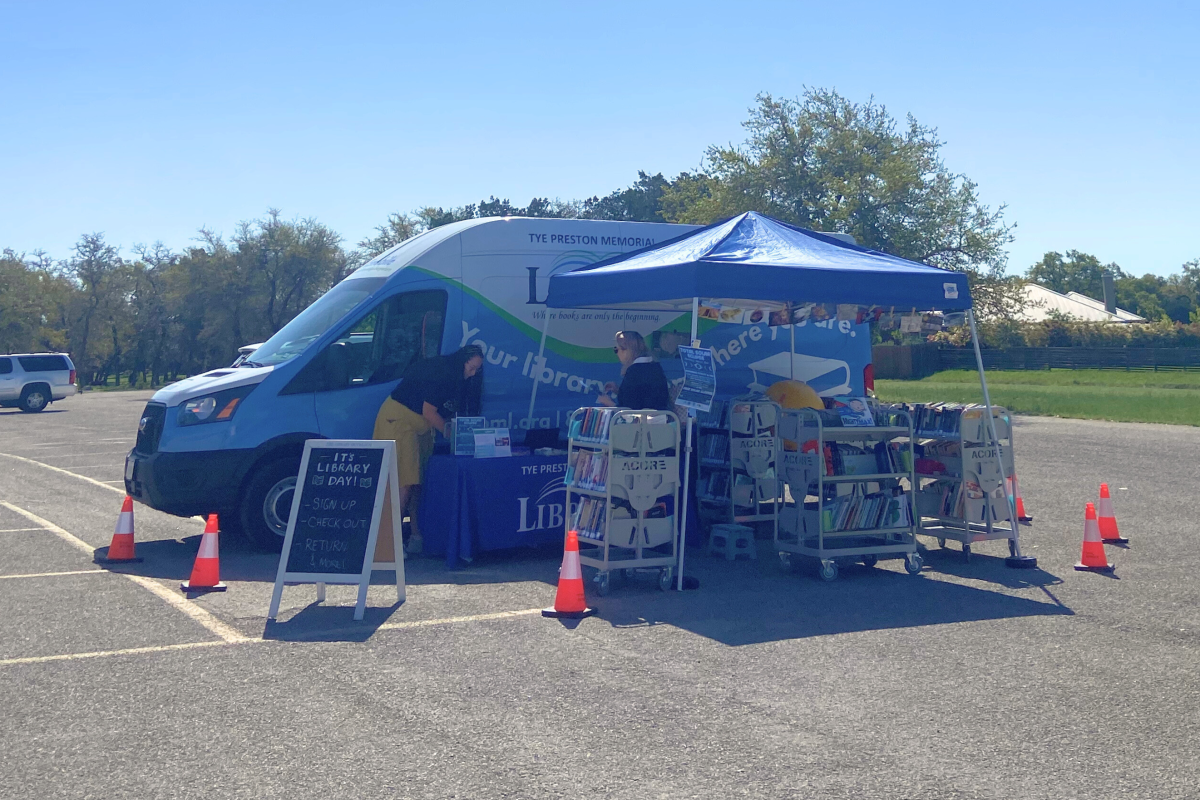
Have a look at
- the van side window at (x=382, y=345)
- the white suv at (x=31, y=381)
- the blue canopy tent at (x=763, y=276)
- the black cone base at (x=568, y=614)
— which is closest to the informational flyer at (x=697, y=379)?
the blue canopy tent at (x=763, y=276)

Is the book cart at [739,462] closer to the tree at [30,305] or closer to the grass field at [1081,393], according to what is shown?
the grass field at [1081,393]

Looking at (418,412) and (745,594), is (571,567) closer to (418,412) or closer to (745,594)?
(745,594)

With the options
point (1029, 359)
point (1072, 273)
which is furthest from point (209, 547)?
point (1072, 273)

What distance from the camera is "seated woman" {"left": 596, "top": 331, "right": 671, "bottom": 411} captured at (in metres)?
9.07

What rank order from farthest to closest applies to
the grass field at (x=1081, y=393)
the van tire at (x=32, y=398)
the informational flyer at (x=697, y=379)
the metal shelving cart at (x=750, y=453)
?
1. the van tire at (x=32, y=398)
2. the grass field at (x=1081, y=393)
3. the metal shelving cart at (x=750, y=453)
4. the informational flyer at (x=697, y=379)

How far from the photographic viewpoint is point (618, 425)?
26.8 feet

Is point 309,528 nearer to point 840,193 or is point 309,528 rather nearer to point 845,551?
point 845,551

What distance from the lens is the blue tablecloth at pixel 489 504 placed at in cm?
912

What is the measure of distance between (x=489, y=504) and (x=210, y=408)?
102 inches

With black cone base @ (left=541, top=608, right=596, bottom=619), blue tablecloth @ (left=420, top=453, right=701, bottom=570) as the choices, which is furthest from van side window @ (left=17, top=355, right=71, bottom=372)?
black cone base @ (left=541, top=608, right=596, bottom=619)

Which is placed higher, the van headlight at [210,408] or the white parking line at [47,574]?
the van headlight at [210,408]

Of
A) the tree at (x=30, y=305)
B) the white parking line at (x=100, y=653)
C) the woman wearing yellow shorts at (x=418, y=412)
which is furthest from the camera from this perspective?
the tree at (x=30, y=305)

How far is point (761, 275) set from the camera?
8422 millimetres

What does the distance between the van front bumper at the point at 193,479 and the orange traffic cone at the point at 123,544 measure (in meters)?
0.26
